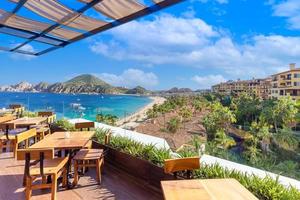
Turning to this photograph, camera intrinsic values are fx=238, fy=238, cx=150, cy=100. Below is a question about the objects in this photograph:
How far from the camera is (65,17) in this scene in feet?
11.2

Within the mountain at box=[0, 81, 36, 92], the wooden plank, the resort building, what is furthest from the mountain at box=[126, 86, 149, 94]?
the wooden plank

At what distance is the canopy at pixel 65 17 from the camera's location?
2.89m

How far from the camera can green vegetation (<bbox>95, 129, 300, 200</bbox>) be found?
2343 millimetres

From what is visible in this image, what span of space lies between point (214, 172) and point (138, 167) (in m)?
1.26

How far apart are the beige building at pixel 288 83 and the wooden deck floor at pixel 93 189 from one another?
47480 millimetres

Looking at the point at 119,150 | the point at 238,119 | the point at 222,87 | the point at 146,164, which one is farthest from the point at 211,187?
the point at 222,87

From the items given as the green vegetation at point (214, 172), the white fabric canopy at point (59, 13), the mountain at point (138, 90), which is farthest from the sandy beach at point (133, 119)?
the mountain at point (138, 90)

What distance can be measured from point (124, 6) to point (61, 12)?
974 millimetres

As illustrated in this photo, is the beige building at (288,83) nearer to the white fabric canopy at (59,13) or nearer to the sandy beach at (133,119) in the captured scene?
the sandy beach at (133,119)

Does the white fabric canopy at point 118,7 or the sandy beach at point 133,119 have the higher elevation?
the white fabric canopy at point 118,7

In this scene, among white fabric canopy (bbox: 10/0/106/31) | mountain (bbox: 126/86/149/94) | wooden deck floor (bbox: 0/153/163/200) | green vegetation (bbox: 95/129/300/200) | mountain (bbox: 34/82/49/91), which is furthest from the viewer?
mountain (bbox: 126/86/149/94)

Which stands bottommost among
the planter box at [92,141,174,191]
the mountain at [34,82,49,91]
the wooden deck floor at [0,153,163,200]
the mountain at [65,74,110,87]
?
the wooden deck floor at [0,153,163,200]

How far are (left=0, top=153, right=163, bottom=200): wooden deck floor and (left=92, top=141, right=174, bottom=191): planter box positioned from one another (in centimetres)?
9

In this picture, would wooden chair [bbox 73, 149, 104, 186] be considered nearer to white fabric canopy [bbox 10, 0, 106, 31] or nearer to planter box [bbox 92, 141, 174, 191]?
planter box [bbox 92, 141, 174, 191]
